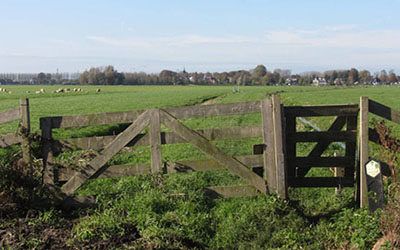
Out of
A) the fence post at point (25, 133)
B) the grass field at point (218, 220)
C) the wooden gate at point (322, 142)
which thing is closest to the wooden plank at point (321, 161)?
the wooden gate at point (322, 142)

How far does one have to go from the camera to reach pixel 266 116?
8539 millimetres

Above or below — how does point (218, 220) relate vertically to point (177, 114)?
below

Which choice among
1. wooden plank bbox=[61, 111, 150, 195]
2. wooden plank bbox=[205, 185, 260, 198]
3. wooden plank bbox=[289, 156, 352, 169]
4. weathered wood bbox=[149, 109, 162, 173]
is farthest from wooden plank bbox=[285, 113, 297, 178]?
wooden plank bbox=[61, 111, 150, 195]

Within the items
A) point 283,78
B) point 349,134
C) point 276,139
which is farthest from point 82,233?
point 283,78

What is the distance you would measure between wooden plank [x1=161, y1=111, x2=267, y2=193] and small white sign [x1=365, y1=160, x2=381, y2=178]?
1.66 m

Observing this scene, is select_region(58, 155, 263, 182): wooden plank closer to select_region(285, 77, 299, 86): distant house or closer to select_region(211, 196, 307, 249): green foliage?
select_region(211, 196, 307, 249): green foliage

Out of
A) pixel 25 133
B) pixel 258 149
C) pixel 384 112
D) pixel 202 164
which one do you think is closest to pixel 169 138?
pixel 202 164

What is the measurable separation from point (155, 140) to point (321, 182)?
2973mm

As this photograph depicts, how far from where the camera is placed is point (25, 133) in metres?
8.76

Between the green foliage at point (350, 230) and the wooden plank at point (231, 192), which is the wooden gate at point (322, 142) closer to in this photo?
the wooden plank at point (231, 192)

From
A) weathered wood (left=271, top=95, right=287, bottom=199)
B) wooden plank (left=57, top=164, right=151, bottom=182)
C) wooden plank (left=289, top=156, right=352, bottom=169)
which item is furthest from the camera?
wooden plank (left=289, top=156, right=352, bottom=169)

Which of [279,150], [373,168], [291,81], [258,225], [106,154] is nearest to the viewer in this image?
[258,225]

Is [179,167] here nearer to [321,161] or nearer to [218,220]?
[218,220]

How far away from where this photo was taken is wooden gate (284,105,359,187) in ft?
28.7
